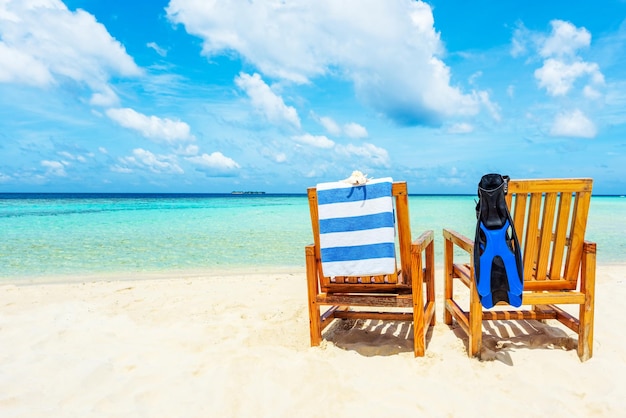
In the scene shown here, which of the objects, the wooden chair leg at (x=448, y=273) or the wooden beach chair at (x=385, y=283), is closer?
the wooden beach chair at (x=385, y=283)

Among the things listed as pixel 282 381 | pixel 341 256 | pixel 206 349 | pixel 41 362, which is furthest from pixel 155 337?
pixel 341 256

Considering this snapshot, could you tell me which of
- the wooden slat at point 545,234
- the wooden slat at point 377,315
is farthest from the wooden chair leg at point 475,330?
the wooden slat at point 377,315

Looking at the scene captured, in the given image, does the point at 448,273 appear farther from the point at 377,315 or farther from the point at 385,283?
the point at 385,283

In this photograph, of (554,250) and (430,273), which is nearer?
(554,250)

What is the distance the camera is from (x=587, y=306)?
286 cm

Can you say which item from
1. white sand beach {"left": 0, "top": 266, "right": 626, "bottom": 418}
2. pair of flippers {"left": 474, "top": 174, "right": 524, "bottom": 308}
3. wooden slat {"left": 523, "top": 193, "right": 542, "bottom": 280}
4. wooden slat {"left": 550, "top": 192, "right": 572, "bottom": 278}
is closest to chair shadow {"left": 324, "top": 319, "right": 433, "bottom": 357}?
white sand beach {"left": 0, "top": 266, "right": 626, "bottom": 418}

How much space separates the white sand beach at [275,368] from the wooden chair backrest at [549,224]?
2.01 ft

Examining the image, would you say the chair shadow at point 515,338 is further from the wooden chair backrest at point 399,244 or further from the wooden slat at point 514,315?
the wooden chair backrest at point 399,244

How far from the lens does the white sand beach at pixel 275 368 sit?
7.68 feet

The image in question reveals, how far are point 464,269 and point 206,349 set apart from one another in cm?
236

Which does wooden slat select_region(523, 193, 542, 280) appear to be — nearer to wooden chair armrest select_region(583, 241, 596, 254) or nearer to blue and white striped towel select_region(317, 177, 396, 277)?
wooden chair armrest select_region(583, 241, 596, 254)

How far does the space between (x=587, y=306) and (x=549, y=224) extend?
2.26ft

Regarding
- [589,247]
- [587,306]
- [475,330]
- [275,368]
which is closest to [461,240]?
[475,330]

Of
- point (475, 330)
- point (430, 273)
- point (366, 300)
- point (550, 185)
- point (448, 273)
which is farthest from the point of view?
point (448, 273)
